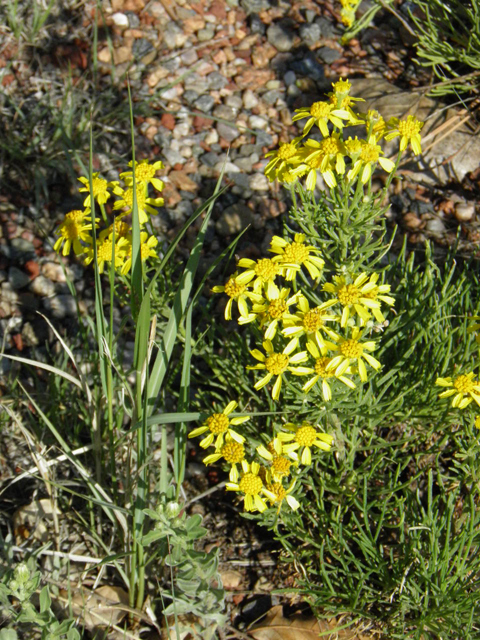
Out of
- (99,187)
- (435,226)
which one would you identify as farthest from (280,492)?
(435,226)

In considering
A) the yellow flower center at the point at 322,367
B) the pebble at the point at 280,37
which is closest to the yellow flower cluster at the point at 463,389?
the yellow flower center at the point at 322,367

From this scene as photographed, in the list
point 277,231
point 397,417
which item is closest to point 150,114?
point 277,231

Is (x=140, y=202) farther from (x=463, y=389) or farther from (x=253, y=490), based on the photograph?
(x=463, y=389)

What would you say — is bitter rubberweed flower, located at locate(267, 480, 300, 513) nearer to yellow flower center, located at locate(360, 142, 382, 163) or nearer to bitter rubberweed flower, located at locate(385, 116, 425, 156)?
yellow flower center, located at locate(360, 142, 382, 163)

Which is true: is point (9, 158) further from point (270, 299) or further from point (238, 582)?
point (238, 582)

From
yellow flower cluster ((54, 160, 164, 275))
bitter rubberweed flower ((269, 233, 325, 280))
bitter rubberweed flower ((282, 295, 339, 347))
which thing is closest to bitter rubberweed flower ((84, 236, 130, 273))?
yellow flower cluster ((54, 160, 164, 275))
